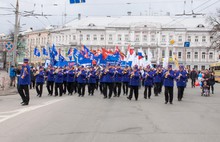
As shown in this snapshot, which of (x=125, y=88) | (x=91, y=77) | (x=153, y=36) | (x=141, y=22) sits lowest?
(x=125, y=88)

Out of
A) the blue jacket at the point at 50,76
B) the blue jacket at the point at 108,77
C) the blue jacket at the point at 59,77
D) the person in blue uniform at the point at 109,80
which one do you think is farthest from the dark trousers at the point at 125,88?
the blue jacket at the point at 50,76

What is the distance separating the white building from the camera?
93.9 meters

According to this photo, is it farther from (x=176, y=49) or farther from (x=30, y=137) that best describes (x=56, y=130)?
(x=176, y=49)

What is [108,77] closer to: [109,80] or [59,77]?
[109,80]

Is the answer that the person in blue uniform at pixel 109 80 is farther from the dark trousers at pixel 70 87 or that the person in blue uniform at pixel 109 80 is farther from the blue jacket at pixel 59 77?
the dark trousers at pixel 70 87

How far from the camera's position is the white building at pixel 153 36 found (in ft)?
308

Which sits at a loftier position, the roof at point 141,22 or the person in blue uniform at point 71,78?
the roof at point 141,22

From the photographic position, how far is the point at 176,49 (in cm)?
9556

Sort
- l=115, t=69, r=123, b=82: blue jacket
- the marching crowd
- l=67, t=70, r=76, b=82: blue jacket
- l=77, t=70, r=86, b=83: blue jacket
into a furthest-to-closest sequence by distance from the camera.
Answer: l=67, t=70, r=76, b=82: blue jacket, l=77, t=70, r=86, b=83: blue jacket, l=115, t=69, r=123, b=82: blue jacket, the marching crowd

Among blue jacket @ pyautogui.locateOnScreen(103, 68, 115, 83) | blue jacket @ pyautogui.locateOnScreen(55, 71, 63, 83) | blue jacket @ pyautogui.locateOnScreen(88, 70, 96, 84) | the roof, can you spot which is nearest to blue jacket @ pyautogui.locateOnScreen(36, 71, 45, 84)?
blue jacket @ pyautogui.locateOnScreen(55, 71, 63, 83)

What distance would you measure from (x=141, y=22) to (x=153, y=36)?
5097 millimetres

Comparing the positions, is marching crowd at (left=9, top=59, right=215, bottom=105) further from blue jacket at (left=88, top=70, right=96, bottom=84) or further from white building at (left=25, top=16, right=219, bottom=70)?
white building at (left=25, top=16, right=219, bottom=70)

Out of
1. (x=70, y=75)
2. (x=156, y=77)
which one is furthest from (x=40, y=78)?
(x=156, y=77)

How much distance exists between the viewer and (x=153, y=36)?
315ft
